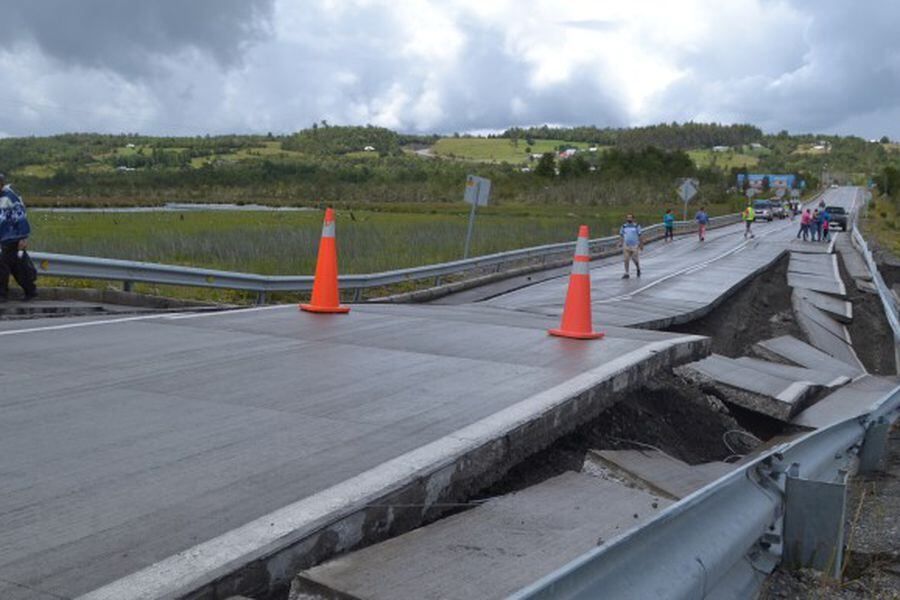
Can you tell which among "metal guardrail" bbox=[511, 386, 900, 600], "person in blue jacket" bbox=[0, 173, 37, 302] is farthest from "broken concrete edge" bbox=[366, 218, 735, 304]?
"metal guardrail" bbox=[511, 386, 900, 600]

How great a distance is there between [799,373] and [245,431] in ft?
24.3

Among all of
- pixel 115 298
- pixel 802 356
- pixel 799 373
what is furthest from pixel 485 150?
pixel 799 373

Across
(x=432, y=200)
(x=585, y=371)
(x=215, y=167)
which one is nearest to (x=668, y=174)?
(x=432, y=200)

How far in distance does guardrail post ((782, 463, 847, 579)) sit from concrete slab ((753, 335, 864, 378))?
7.72m

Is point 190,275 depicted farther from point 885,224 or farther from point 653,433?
point 885,224

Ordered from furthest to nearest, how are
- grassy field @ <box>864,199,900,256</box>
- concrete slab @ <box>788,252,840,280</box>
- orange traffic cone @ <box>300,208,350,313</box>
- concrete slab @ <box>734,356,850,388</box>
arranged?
grassy field @ <box>864,199,900,256</box>
concrete slab @ <box>788,252,840,280</box>
orange traffic cone @ <box>300,208,350,313</box>
concrete slab @ <box>734,356,850,388</box>

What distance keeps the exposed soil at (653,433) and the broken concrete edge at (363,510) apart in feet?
0.44

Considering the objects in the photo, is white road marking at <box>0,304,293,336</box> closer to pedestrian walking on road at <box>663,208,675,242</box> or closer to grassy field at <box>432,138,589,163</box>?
pedestrian walking on road at <box>663,208,675,242</box>

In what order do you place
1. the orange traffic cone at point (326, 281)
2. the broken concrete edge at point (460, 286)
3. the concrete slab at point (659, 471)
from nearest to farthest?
the concrete slab at point (659, 471) → the orange traffic cone at point (326, 281) → the broken concrete edge at point (460, 286)

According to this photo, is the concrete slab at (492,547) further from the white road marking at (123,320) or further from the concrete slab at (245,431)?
the white road marking at (123,320)

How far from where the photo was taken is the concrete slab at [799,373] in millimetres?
10695

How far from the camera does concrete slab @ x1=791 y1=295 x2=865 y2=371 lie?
16250 mm

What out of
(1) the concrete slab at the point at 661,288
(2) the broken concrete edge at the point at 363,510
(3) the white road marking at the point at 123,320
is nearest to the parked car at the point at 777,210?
(1) the concrete slab at the point at 661,288

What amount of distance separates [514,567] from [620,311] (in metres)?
13.1
